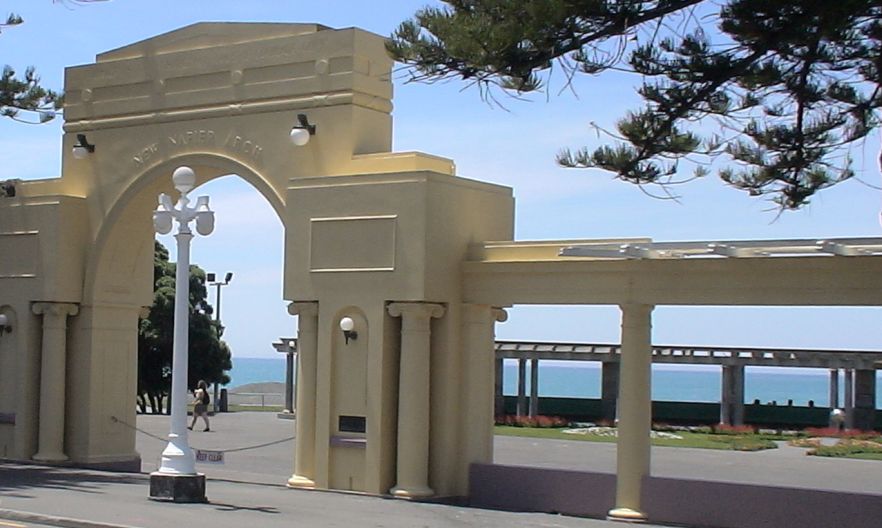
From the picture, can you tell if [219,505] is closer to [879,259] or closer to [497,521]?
[497,521]

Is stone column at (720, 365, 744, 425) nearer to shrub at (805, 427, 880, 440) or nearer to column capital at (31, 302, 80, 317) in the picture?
shrub at (805, 427, 880, 440)

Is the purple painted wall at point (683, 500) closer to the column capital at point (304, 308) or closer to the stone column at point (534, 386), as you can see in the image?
the column capital at point (304, 308)

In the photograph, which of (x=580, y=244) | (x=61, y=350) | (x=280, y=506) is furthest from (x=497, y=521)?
(x=61, y=350)

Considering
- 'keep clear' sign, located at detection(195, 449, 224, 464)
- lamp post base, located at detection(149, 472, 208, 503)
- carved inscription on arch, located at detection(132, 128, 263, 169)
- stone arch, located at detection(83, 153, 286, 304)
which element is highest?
carved inscription on arch, located at detection(132, 128, 263, 169)

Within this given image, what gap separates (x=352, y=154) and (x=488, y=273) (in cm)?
263

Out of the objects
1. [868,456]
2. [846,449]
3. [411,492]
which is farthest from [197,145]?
Result: [846,449]

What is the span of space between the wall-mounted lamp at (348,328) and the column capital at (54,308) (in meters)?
5.73

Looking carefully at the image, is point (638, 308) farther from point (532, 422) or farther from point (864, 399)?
point (864, 399)

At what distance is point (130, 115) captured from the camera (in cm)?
2277

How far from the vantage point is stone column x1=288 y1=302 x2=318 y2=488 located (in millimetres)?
20328

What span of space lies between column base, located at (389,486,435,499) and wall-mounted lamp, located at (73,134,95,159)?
805 cm

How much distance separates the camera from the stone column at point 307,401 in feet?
66.7

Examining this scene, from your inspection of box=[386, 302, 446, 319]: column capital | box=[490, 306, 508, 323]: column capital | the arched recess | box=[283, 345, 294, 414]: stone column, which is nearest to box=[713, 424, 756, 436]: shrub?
box=[283, 345, 294, 414]: stone column

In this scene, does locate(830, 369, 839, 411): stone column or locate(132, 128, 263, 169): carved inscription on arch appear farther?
locate(830, 369, 839, 411): stone column
